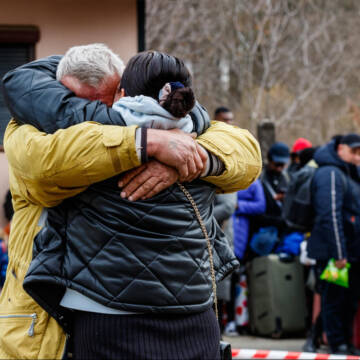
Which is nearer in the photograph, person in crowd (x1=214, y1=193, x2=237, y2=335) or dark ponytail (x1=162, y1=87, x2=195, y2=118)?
dark ponytail (x1=162, y1=87, x2=195, y2=118)

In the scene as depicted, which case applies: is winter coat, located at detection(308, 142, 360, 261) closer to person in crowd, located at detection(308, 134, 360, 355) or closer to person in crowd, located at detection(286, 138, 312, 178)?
person in crowd, located at detection(308, 134, 360, 355)

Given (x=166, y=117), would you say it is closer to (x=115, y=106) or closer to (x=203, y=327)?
(x=115, y=106)

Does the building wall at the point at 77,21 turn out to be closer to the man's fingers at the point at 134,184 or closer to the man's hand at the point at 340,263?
the man's hand at the point at 340,263

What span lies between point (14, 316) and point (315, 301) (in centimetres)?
566

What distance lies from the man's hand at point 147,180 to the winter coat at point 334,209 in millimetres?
4627

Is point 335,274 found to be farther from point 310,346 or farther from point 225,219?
point 225,219

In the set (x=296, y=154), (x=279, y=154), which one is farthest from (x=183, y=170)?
(x=296, y=154)

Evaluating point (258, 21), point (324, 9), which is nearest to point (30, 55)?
point (258, 21)

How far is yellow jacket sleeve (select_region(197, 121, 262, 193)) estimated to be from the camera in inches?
116

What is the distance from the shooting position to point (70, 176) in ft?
8.75

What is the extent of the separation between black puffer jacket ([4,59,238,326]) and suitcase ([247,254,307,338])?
585cm

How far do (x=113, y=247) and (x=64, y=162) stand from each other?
0.33 metres

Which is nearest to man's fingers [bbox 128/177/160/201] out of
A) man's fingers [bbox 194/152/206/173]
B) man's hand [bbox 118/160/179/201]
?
man's hand [bbox 118/160/179/201]

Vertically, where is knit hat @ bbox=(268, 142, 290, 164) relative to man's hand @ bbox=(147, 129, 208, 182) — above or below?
below
